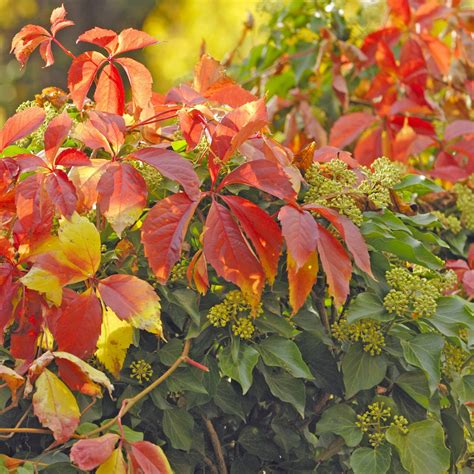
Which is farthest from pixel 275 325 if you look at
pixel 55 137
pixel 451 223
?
pixel 451 223

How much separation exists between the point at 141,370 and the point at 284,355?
7.2 inches

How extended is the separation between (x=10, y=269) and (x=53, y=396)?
0.18 meters

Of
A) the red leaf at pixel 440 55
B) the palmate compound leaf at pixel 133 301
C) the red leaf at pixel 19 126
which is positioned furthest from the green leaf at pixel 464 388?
the red leaf at pixel 440 55

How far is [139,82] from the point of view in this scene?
4.33ft

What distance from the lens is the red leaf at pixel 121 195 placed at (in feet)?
3.65

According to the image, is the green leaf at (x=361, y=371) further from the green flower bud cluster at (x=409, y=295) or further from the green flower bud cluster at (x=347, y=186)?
the green flower bud cluster at (x=347, y=186)

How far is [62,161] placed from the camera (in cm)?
115

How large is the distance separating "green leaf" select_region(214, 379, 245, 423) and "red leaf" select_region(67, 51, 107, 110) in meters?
0.44

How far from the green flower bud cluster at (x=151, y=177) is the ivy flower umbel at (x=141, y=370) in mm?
229

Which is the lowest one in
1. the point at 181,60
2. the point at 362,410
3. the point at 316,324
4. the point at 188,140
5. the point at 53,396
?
the point at 181,60

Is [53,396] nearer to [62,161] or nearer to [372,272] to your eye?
[62,161]

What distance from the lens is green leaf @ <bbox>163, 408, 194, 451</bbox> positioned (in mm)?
1171

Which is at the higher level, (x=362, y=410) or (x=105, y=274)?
(x=105, y=274)

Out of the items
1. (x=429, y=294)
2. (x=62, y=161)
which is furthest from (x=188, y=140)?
(x=429, y=294)
